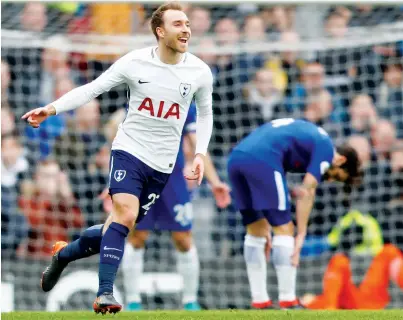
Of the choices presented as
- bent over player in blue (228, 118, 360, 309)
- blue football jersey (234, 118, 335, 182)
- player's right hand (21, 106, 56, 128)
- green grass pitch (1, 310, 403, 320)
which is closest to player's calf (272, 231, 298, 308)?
bent over player in blue (228, 118, 360, 309)

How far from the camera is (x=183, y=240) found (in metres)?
9.97

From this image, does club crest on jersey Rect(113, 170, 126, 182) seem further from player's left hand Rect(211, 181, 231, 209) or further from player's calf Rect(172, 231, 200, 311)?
player's calf Rect(172, 231, 200, 311)

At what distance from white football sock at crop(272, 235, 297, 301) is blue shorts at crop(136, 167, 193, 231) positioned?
101 centimetres

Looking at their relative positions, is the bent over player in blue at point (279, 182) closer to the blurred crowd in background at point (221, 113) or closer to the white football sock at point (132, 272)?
the white football sock at point (132, 272)

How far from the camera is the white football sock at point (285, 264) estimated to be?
911cm

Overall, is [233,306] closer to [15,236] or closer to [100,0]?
[15,236]

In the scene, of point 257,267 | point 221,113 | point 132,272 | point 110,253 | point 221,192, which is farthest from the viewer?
point 221,113

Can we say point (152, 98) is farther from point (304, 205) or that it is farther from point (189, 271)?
point (189, 271)

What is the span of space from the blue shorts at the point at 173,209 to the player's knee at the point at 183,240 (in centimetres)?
11

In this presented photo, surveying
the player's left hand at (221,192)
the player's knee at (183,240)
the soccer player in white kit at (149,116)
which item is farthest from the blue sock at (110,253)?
the player's knee at (183,240)

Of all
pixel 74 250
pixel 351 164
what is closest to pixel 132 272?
pixel 351 164

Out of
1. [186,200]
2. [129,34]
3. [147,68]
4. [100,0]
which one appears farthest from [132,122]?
[129,34]

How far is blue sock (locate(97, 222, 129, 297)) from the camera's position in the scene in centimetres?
695

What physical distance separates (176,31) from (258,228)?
2657 mm
